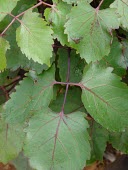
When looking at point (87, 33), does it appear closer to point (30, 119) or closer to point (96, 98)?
point (96, 98)

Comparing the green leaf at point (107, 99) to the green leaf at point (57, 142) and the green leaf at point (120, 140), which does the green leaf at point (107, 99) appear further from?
the green leaf at point (120, 140)

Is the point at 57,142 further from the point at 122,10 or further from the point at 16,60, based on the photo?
the point at 122,10

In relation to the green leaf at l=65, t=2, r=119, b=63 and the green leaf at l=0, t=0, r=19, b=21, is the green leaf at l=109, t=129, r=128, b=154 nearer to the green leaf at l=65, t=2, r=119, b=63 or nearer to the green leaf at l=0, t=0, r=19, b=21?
the green leaf at l=65, t=2, r=119, b=63

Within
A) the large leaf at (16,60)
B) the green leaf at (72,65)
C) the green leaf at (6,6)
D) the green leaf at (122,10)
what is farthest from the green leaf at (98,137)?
the green leaf at (6,6)

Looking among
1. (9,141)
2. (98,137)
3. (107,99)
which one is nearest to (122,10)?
(107,99)

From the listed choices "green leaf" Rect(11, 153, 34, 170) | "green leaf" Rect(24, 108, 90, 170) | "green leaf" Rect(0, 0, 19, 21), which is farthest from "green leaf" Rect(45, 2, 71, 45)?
"green leaf" Rect(11, 153, 34, 170)

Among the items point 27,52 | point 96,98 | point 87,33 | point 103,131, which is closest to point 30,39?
point 27,52
